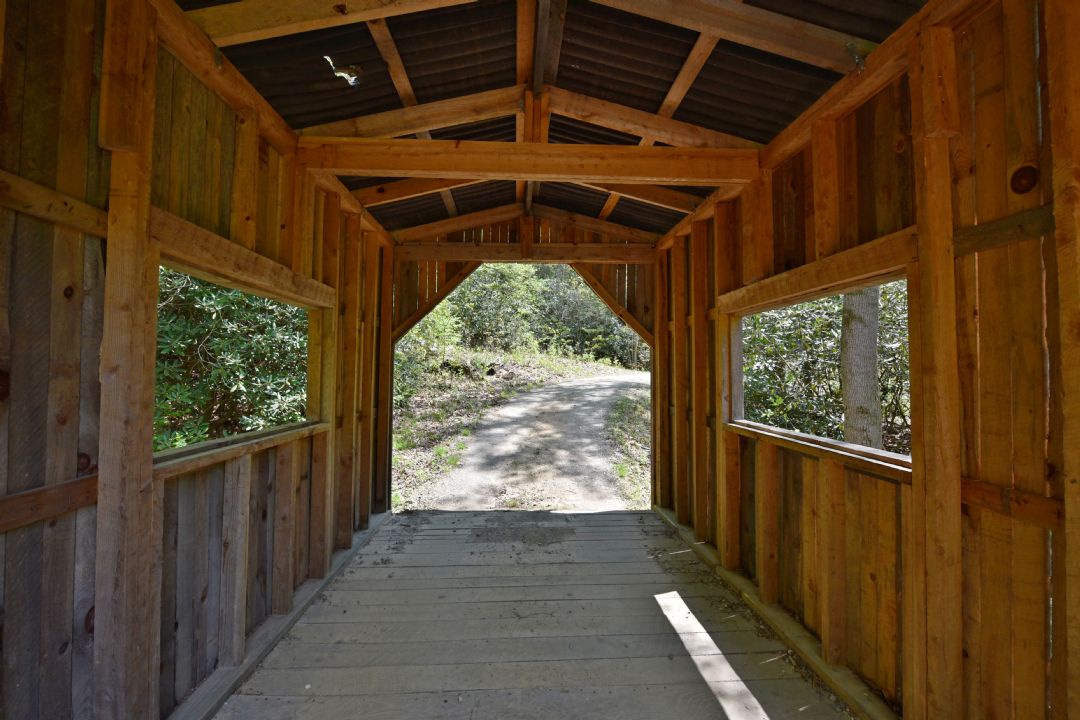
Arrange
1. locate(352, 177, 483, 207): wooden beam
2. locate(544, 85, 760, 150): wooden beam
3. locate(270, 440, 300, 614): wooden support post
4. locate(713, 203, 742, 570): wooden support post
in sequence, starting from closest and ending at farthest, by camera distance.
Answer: locate(270, 440, 300, 614): wooden support post → locate(544, 85, 760, 150): wooden beam → locate(713, 203, 742, 570): wooden support post → locate(352, 177, 483, 207): wooden beam

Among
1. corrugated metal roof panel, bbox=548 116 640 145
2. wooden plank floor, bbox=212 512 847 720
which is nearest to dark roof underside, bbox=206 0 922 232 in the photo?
corrugated metal roof panel, bbox=548 116 640 145

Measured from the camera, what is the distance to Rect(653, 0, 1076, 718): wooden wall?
4.50 feet

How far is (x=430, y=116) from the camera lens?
2.89 m

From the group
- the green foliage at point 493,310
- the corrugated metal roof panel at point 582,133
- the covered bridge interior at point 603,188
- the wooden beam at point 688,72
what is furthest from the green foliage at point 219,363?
the green foliage at point 493,310

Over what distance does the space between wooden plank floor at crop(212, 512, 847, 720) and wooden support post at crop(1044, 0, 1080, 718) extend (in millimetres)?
1085

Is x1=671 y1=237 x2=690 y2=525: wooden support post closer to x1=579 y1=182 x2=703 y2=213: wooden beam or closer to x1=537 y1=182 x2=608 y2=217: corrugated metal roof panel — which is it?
x1=579 y1=182 x2=703 y2=213: wooden beam

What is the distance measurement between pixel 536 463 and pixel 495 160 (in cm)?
545

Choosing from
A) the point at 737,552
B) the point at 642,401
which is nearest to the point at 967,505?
the point at 737,552

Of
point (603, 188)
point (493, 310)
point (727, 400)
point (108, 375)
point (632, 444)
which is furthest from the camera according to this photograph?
point (493, 310)

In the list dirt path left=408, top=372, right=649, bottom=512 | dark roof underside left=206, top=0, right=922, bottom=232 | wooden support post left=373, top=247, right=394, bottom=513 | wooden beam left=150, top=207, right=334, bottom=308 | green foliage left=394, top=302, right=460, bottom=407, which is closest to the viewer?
wooden beam left=150, top=207, right=334, bottom=308

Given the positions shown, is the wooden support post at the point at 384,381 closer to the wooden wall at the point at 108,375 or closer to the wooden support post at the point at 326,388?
the wooden support post at the point at 326,388

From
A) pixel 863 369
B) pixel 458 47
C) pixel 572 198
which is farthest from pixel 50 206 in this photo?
pixel 863 369

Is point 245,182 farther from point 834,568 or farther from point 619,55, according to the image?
point 834,568

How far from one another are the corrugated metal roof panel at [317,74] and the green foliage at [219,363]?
3.59 m
